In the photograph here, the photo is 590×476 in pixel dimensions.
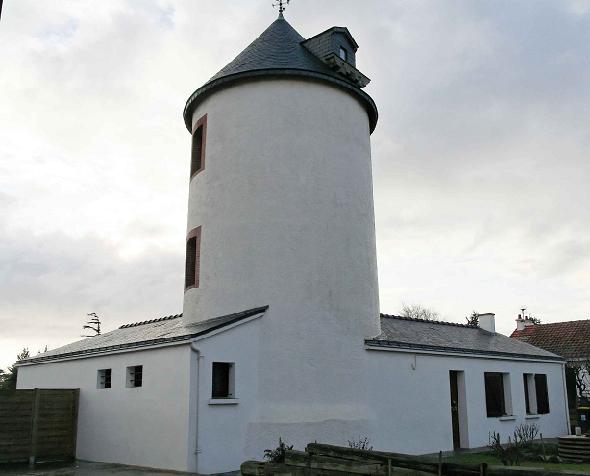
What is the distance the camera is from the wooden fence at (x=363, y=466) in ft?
22.5

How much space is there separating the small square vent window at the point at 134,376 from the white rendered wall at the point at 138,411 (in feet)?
0.45

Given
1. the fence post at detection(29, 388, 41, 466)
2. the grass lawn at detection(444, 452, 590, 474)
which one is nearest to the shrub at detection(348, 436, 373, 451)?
the grass lawn at detection(444, 452, 590, 474)

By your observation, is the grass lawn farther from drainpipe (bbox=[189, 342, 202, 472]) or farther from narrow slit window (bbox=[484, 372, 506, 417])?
drainpipe (bbox=[189, 342, 202, 472])

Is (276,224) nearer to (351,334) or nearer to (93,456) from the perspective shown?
(351,334)

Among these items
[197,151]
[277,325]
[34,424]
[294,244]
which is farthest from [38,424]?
[197,151]

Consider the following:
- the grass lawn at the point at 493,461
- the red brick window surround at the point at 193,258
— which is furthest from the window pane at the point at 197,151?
the grass lawn at the point at 493,461

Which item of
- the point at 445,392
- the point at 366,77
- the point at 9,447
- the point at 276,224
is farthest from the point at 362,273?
the point at 9,447

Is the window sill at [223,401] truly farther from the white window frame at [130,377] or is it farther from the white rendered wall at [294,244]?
the white window frame at [130,377]

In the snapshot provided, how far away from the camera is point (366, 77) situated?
772 inches

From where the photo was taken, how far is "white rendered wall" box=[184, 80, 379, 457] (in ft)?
51.0

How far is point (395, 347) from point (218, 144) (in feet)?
24.8

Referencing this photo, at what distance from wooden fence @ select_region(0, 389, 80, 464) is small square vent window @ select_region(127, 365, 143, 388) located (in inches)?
94.3

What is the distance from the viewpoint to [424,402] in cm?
1809

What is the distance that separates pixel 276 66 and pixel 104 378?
381 inches
